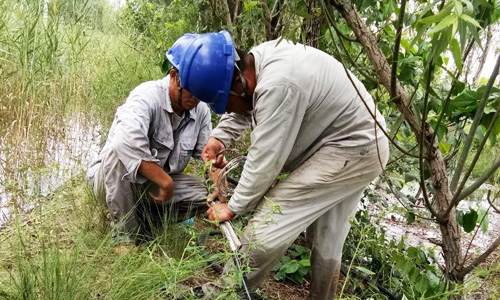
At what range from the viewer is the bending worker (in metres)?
2.00

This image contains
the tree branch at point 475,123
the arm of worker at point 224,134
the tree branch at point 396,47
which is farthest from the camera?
the arm of worker at point 224,134

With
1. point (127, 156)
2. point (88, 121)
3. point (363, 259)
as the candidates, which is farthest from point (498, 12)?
point (88, 121)

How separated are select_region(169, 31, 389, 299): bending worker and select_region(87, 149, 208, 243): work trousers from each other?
2.26 ft

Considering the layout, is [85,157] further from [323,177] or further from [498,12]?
[498,12]

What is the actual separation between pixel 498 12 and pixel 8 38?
3.82 meters

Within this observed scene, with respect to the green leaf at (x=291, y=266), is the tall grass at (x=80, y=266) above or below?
above

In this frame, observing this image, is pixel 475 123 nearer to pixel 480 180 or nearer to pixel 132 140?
pixel 480 180

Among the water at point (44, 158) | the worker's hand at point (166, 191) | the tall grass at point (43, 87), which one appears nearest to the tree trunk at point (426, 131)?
the worker's hand at point (166, 191)

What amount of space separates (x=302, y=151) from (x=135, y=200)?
122 centimetres

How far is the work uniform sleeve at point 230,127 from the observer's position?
9.14 ft

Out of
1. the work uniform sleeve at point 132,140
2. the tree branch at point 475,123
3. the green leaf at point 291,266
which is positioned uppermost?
the tree branch at point 475,123

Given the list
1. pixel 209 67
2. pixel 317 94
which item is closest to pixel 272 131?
pixel 317 94

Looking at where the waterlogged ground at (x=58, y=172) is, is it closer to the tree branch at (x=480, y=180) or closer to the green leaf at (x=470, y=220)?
the green leaf at (x=470, y=220)

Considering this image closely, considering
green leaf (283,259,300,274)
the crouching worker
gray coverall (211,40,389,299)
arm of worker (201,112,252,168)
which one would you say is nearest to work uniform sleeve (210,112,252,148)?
arm of worker (201,112,252,168)
